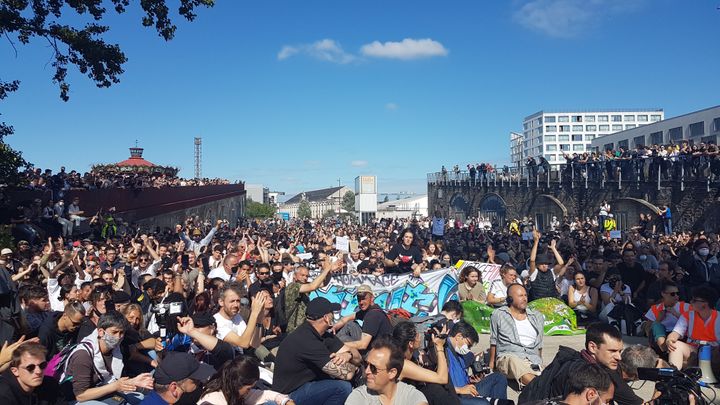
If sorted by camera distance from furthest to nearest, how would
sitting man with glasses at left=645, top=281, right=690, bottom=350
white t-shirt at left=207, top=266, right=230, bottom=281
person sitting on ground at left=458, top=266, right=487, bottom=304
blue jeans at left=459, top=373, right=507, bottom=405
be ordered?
person sitting on ground at left=458, top=266, right=487, bottom=304, white t-shirt at left=207, top=266, right=230, bottom=281, sitting man with glasses at left=645, top=281, right=690, bottom=350, blue jeans at left=459, top=373, right=507, bottom=405

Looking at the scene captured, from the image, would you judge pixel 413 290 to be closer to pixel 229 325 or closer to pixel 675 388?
pixel 229 325

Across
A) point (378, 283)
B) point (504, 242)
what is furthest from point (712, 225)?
point (378, 283)

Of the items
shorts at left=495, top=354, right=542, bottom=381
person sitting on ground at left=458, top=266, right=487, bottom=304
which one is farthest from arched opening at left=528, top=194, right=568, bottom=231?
shorts at left=495, top=354, right=542, bottom=381

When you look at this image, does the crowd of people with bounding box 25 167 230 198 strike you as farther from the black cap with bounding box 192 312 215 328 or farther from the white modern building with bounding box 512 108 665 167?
the white modern building with bounding box 512 108 665 167

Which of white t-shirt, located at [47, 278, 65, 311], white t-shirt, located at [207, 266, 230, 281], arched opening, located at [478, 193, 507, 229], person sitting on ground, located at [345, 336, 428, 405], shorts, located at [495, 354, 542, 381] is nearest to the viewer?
person sitting on ground, located at [345, 336, 428, 405]

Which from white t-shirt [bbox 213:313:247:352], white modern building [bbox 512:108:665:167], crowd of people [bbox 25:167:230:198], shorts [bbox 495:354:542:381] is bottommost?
shorts [bbox 495:354:542:381]

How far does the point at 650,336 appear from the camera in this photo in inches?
324

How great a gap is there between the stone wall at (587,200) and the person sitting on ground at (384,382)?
2078 centimetres

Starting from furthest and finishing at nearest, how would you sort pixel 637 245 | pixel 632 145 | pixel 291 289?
pixel 632 145
pixel 637 245
pixel 291 289

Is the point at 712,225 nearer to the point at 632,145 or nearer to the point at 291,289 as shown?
the point at 291,289

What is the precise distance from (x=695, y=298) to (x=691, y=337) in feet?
1.77

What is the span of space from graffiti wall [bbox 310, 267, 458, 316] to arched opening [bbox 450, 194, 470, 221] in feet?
103

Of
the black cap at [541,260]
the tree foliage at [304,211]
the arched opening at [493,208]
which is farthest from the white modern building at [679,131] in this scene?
the tree foliage at [304,211]

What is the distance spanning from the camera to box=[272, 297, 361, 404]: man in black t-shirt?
17.5ft
